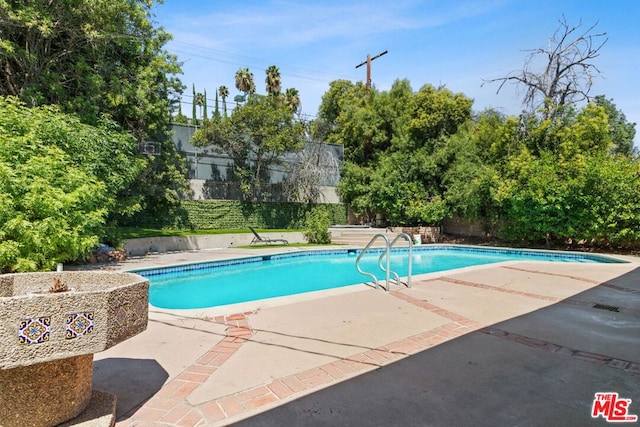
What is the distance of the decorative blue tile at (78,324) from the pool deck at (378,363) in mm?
942

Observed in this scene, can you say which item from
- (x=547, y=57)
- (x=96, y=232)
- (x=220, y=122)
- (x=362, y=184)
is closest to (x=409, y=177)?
(x=362, y=184)

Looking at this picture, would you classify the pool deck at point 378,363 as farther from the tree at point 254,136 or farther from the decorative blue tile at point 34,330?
the tree at point 254,136

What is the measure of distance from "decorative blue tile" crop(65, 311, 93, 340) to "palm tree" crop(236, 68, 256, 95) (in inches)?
1480

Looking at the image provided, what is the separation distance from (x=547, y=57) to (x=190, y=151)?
1817 centimetres

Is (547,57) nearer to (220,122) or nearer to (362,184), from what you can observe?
(362,184)

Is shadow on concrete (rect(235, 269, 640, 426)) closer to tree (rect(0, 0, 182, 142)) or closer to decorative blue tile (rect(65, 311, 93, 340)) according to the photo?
decorative blue tile (rect(65, 311, 93, 340))

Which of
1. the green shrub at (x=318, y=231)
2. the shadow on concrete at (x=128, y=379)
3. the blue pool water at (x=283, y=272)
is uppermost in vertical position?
the green shrub at (x=318, y=231)

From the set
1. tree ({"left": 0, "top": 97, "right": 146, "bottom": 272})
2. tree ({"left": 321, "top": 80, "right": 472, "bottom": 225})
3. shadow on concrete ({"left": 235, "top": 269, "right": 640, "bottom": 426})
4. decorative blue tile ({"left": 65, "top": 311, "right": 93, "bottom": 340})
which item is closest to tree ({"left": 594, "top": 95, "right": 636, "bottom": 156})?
tree ({"left": 321, "top": 80, "right": 472, "bottom": 225})

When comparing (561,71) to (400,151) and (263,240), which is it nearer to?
(400,151)

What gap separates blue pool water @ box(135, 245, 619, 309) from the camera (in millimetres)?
8719

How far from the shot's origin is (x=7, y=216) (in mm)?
5836
